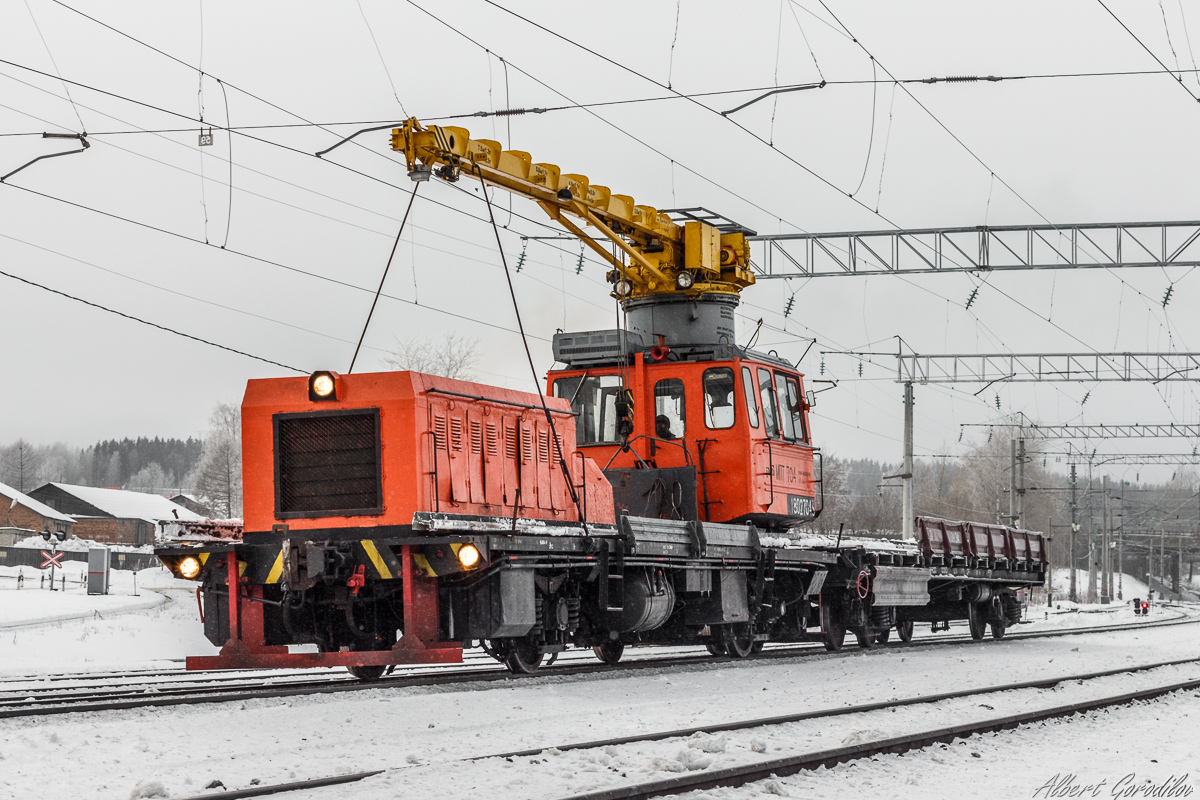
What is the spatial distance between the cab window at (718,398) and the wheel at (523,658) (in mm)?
3948

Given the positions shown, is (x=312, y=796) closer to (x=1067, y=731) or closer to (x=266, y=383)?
(x=266, y=383)

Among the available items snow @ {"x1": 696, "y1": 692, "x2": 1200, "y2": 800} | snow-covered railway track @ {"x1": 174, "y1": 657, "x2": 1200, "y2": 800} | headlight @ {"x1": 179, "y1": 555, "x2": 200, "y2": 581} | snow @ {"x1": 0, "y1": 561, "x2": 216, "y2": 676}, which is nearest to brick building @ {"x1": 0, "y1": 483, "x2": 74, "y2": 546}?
snow @ {"x1": 0, "y1": 561, "x2": 216, "y2": 676}

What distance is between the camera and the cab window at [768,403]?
1564cm

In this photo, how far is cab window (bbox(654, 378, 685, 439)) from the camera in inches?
610

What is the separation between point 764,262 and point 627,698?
714 inches

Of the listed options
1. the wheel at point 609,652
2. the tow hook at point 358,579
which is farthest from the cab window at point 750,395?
the tow hook at point 358,579

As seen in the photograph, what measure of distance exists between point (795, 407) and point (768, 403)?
813mm

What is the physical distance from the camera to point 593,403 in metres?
15.7

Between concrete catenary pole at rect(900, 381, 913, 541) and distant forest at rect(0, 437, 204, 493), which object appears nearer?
concrete catenary pole at rect(900, 381, 913, 541)

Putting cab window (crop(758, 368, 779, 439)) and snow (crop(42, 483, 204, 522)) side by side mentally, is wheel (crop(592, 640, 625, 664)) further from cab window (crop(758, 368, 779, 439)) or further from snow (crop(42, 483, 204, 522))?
snow (crop(42, 483, 204, 522))

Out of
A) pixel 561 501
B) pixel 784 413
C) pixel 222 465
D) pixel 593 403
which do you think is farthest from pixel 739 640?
pixel 222 465

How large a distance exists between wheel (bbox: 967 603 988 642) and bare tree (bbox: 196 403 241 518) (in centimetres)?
5730

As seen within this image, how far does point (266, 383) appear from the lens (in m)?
11.1

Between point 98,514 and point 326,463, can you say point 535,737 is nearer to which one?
point 326,463
